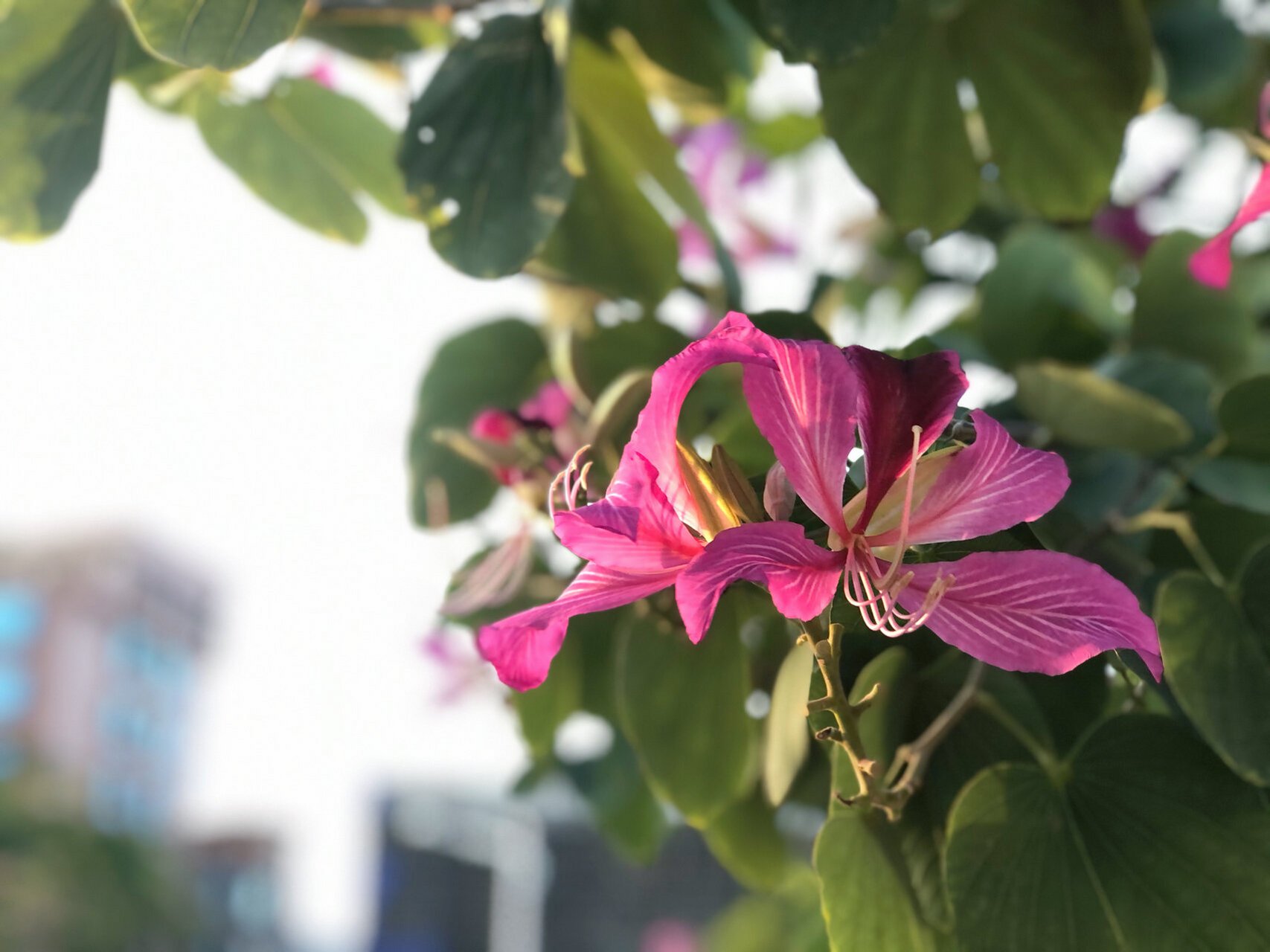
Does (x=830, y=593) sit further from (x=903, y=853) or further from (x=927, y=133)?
(x=927, y=133)

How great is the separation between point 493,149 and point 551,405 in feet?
0.44

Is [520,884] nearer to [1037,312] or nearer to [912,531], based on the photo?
[1037,312]

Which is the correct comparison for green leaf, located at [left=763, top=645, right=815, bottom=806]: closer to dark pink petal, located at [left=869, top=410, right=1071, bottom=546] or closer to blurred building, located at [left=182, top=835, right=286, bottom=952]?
dark pink petal, located at [left=869, top=410, right=1071, bottom=546]

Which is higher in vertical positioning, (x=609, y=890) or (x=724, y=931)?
(x=724, y=931)

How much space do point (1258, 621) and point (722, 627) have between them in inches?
7.2

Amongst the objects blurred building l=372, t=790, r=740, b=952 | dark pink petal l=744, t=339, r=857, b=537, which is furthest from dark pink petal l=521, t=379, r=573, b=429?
blurred building l=372, t=790, r=740, b=952

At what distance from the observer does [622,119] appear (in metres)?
0.57

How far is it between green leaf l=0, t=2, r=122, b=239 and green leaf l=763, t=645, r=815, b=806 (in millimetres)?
365

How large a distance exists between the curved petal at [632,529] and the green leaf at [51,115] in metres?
0.35

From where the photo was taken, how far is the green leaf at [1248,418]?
43 centimetres

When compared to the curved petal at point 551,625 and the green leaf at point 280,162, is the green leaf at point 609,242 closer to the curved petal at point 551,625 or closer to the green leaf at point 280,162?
the green leaf at point 280,162

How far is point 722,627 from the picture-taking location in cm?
42

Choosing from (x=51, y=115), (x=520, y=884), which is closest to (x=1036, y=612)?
(x=51, y=115)

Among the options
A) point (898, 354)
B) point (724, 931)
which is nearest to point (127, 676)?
point (724, 931)
